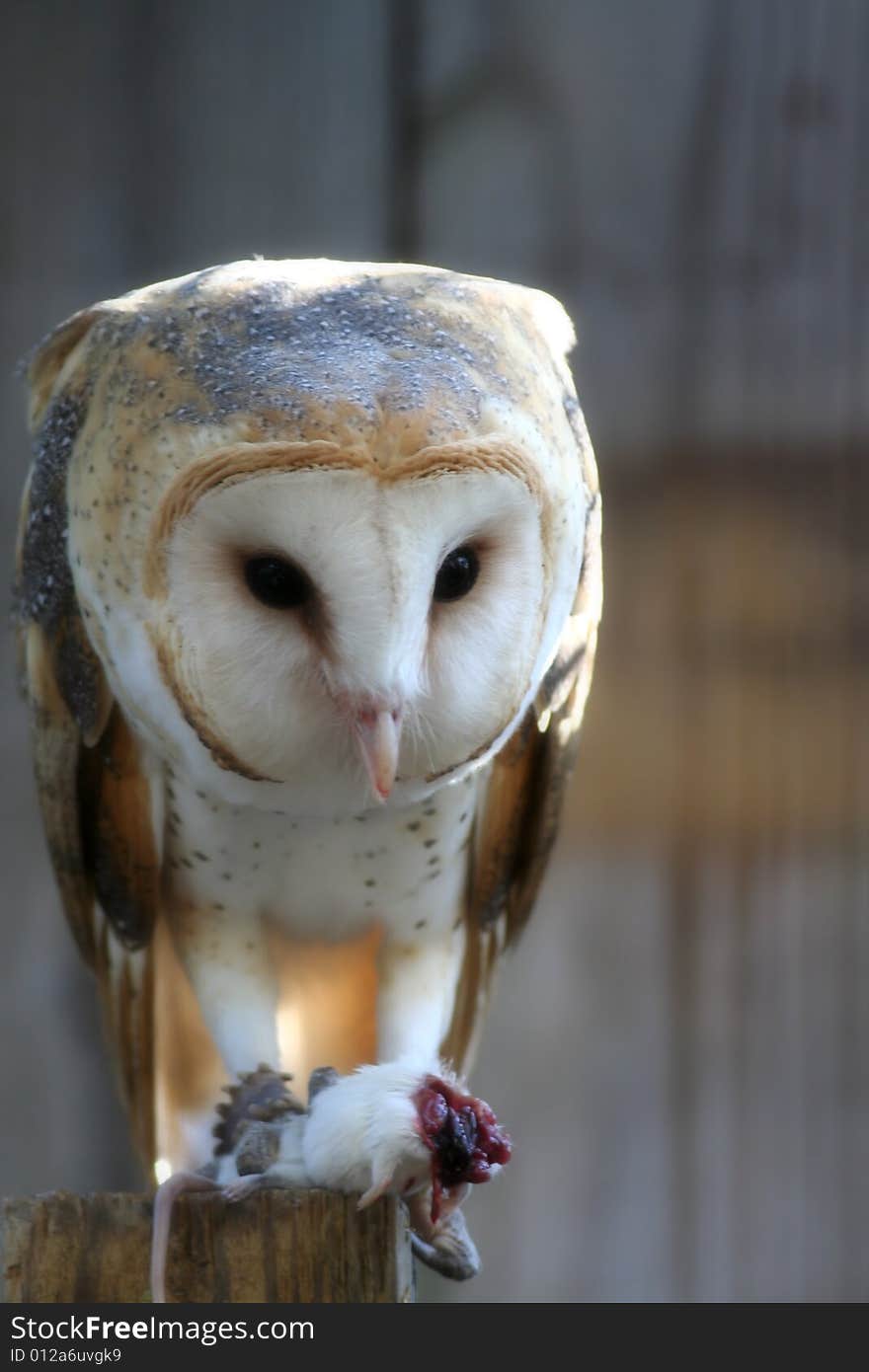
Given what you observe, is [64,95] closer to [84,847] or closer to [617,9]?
[617,9]

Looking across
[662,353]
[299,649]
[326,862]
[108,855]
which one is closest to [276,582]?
[299,649]

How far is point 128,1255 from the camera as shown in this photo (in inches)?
49.9

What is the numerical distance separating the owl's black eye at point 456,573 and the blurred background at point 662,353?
0.88 m

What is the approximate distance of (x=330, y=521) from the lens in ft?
4.43

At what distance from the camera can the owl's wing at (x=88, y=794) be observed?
1734 mm

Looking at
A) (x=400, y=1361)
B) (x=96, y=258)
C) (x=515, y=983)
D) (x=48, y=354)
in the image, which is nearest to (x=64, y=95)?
(x=96, y=258)

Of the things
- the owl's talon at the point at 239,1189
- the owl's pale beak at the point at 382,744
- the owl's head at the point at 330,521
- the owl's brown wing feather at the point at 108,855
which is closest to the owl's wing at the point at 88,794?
the owl's brown wing feather at the point at 108,855

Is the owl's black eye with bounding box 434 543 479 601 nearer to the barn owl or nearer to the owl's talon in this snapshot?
the barn owl

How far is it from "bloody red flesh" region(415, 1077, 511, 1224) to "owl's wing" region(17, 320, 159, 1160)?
1.94 feet

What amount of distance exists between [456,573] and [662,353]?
0.97 m

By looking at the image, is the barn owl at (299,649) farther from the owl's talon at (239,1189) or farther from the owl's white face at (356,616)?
the owl's talon at (239,1189)

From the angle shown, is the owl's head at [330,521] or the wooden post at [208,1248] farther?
the owl's head at [330,521]

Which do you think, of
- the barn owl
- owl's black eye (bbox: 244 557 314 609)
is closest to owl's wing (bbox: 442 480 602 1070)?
the barn owl

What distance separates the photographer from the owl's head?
1.35m
